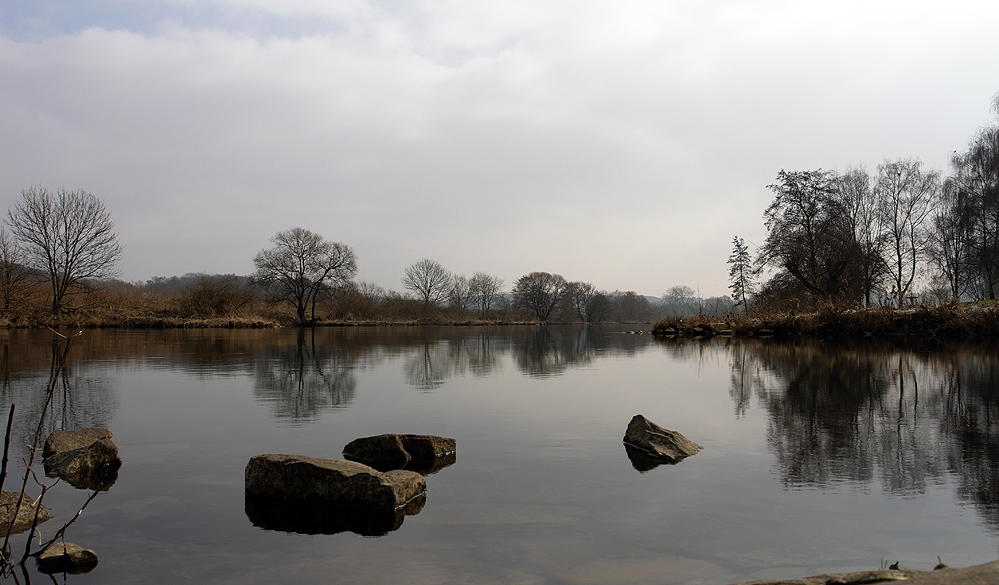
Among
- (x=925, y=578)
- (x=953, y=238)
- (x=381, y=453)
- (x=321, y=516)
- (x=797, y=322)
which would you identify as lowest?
(x=321, y=516)

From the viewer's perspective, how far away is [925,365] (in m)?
13.8

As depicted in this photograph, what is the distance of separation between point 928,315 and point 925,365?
41.9 ft

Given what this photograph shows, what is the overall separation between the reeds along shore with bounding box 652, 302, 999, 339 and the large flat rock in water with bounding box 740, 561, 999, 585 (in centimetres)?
2570

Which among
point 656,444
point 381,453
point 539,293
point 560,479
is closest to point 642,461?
point 656,444

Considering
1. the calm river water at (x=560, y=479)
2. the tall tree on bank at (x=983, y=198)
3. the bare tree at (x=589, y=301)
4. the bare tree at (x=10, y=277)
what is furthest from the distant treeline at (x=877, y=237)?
the bare tree at (x=589, y=301)

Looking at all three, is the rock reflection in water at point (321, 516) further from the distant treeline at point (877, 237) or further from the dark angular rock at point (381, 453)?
the distant treeline at point (877, 237)

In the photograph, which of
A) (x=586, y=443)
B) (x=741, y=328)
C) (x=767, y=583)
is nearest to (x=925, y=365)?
(x=586, y=443)

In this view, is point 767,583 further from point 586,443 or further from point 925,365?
point 925,365

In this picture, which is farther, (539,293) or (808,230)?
(539,293)

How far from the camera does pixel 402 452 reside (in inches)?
227

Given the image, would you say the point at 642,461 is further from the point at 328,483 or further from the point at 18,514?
the point at 18,514

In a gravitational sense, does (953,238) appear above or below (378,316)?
above

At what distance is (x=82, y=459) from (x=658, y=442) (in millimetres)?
5364

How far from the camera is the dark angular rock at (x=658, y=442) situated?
19.1 feet
